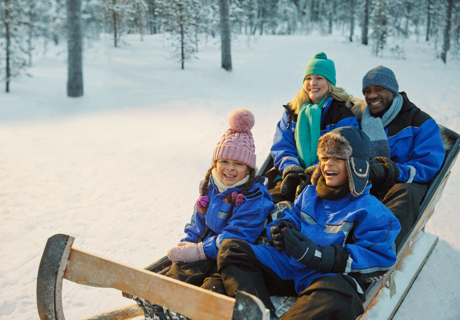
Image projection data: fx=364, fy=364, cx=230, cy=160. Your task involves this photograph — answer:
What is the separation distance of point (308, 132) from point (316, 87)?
416 millimetres

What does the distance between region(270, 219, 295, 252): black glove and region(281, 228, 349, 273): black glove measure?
0.32ft

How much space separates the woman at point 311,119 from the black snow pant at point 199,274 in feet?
3.18

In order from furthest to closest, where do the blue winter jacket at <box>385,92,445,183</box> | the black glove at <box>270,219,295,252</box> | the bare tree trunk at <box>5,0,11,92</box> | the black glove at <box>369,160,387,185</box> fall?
the bare tree trunk at <box>5,0,11,92</box> → the blue winter jacket at <box>385,92,445,183</box> → the black glove at <box>369,160,387,185</box> → the black glove at <box>270,219,295,252</box>

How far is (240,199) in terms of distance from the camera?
251cm

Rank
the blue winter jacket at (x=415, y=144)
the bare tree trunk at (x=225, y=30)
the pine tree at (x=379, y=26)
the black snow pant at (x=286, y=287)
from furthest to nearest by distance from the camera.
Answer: the pine tree at (x=379, y=26) → the bare tree trunk at (x=225, y=30) → the blue winter jacket at (x=415, y=144) → the black snow pant at (x=286, y=287)

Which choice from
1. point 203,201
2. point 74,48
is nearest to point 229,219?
point 203,201

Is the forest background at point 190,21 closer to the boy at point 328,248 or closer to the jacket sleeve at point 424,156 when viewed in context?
the jacket sleeve at point 424,156

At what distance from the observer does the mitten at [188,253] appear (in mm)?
2377

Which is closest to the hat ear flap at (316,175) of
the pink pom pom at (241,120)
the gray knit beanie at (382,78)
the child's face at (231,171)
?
the child's face at (231,171)

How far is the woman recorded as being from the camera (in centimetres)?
318

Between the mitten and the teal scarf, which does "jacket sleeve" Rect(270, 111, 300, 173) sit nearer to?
the teal scarf

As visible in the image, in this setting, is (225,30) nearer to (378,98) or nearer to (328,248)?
(378,98)

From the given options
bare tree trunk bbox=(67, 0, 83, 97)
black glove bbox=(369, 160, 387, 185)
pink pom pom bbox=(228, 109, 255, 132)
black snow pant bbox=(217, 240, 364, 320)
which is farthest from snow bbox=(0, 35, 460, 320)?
pink pom pom bbox=(228, 109, 255, 132)

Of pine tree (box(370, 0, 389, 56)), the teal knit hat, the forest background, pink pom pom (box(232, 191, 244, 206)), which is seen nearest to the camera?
pink pom pom (box(232, 191, 244, 206))
